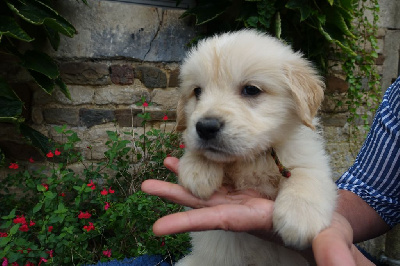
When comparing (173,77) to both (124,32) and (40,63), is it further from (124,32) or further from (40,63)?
(40,63)

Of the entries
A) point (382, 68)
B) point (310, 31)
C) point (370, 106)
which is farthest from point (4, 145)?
point (382, 68)

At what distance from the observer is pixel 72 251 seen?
2693 mm

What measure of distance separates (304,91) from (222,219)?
89 centimetres

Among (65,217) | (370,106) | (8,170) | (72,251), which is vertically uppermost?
(370,106)

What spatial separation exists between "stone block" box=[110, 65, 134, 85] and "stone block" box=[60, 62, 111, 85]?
6cm

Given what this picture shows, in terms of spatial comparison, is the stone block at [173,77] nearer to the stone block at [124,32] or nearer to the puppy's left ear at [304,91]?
the stone block at [124,32]

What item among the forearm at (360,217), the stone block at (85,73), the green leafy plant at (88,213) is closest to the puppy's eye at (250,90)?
the forearm at (360,217)

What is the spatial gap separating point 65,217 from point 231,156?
1791 millimetres

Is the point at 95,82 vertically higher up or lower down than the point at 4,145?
higher up

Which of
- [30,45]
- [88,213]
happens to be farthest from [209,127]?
[30,45]

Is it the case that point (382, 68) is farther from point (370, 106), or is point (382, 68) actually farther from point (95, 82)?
point (95, 82)

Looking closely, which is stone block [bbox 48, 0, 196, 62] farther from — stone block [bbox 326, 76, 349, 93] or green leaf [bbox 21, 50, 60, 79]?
stone block [bbox 326, 76, 349, 93]

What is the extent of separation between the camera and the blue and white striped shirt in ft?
7.09

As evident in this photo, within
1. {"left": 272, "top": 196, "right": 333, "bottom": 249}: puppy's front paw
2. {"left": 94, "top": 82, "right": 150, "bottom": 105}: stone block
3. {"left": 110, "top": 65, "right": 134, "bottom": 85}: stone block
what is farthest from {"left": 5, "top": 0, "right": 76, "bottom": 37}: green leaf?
{"left": 272, "top": 196, "right": 333, "bottom": 249}: puppy's front paw
